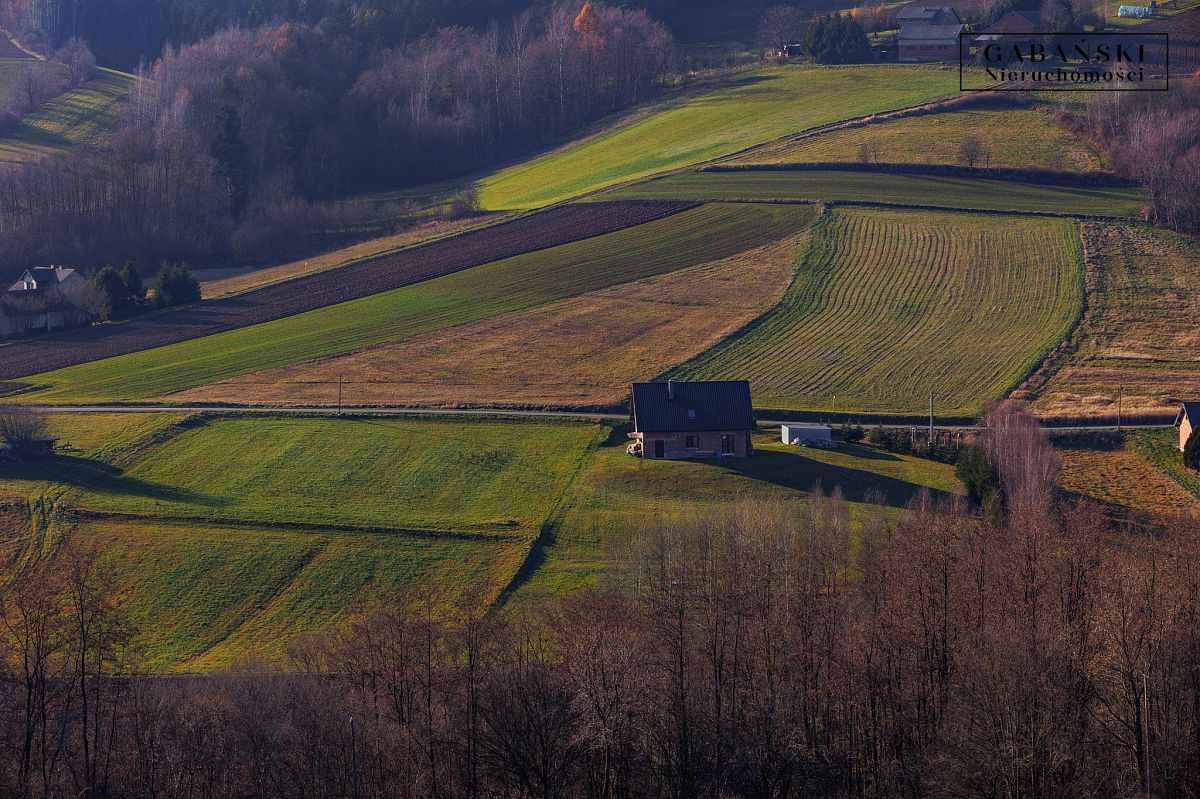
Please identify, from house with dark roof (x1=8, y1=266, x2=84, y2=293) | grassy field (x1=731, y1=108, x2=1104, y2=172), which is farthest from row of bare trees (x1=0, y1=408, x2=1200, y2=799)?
grassy field (x1=731, y1=108, x2=1104, y2=172)

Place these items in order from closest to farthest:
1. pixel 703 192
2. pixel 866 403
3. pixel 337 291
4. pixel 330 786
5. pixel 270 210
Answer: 1. pixel 330 786
2. pixel 866 403
3. pixel 337 291
4. pixel 703 192
5. pixel 270 210

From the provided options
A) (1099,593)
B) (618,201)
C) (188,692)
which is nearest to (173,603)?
(188,692)

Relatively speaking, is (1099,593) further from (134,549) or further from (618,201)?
(618,201)

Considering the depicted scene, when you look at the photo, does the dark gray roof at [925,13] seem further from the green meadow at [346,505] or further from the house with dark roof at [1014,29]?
the green meadow at [346,505]

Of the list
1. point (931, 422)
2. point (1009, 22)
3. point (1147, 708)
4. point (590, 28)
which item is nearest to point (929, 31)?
point (1009, 22)

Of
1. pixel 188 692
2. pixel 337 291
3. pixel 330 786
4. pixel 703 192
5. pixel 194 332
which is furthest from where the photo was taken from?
pixel 703 192

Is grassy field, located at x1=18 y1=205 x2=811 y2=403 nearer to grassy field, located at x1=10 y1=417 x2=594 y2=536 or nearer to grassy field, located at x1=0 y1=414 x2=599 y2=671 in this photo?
grassy field, located at x1=0 y1=414 x2=599 y2=671

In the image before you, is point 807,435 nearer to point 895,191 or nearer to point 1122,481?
point 1122,481
